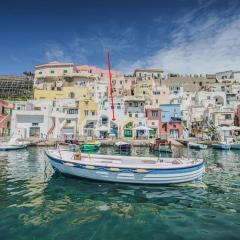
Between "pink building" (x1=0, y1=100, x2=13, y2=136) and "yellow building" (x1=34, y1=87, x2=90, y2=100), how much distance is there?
11.4 m

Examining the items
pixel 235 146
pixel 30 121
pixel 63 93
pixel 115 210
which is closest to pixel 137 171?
pixel 115 210

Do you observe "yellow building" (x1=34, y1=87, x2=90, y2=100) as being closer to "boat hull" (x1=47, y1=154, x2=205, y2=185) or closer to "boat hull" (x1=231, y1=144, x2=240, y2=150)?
"boat hull" (x1=231, y1=144, x2=240, y2=150)

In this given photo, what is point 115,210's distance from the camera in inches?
493

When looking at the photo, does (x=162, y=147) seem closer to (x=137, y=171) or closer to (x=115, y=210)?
(x=137, y=171)

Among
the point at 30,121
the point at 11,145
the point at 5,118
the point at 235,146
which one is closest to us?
the point at 11,145

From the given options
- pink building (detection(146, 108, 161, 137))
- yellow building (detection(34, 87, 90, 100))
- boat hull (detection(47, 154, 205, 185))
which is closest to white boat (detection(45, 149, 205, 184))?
boat hull (detection(47, 154, 205, 185))

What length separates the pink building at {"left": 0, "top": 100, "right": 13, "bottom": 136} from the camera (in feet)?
194

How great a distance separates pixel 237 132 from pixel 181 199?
52.7 meters

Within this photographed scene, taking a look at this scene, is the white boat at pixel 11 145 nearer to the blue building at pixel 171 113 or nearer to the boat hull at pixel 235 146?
the blue building at pixel 171 113

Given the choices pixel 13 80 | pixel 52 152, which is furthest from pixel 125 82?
pixel 52 152

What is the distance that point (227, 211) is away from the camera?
12.4 metres

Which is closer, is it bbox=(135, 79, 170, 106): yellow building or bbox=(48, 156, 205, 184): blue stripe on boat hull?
bbox=(48, 156, 205, 184): blue stripe on boat hull

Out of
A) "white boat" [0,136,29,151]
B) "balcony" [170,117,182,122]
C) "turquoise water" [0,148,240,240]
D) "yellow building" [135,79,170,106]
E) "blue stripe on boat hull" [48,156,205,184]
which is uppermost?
"yellow building" [135,79,170,106]

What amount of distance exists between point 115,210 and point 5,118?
55.1 meters
